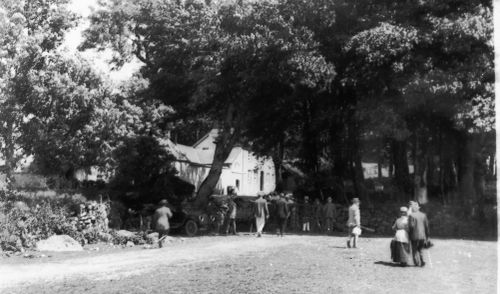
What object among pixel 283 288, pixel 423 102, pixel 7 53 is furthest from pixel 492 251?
pixel 7 53

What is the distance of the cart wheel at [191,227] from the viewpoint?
25.1 m

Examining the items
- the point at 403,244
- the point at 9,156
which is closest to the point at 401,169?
the point at 403,244

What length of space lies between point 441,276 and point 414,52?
449 inches

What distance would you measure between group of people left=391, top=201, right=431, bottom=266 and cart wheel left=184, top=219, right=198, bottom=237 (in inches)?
461

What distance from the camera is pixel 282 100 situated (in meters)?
29.9

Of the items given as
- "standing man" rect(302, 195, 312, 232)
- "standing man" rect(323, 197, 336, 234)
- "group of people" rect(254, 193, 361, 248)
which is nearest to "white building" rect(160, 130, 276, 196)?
"standing man" rect(302, 195, 312, 232)

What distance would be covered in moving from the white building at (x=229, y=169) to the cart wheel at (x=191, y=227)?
2718 centimetres

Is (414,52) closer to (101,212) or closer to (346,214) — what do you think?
(346,214)

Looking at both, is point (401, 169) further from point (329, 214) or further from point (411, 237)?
point (411, 237)

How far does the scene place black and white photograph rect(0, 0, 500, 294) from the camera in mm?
14914

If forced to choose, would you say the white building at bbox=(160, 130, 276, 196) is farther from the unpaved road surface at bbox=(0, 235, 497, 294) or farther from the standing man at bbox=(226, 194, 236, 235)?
the unpaved road surface at bbox=(0, 235, 497, 294)

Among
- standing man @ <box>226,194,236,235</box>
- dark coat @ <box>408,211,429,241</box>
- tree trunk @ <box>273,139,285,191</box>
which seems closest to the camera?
dark coat @ <box>408,211,429,241</box>

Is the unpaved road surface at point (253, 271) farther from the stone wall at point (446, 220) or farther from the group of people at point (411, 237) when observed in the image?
the stone wall at point (446, 220)

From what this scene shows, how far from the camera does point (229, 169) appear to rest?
60000 mm
